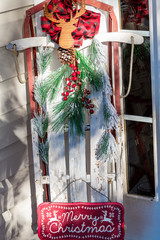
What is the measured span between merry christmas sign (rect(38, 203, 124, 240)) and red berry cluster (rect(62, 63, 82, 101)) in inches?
24.8

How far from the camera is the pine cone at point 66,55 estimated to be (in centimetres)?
256

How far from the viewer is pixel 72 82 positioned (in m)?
2.65

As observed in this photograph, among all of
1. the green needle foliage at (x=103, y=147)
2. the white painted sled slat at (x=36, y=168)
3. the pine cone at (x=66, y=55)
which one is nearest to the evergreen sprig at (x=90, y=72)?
the pine cone at (x=66, y=55)

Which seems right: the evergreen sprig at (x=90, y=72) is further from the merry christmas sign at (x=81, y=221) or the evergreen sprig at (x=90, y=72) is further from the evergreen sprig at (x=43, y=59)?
the merry christmas sign at (x=81, y=221)

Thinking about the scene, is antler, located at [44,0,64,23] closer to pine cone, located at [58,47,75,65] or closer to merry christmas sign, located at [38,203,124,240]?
pine cone, located at [58,47,75,65]

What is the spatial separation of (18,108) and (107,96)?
61cm

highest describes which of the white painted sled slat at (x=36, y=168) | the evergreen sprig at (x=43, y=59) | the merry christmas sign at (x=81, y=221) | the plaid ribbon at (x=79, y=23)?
the plaid ribbon at (x=79, y=23)

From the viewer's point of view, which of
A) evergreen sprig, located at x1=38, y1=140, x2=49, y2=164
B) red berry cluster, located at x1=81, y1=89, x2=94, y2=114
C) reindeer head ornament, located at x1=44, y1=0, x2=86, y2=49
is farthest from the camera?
evergreen sprig, located at x1=38, y1=140, x2=49, y2=164

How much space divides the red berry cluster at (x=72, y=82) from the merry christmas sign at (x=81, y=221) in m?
0.63

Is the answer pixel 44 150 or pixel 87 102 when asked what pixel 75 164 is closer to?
pixel 44 150

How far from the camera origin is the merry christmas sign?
8.53 ft

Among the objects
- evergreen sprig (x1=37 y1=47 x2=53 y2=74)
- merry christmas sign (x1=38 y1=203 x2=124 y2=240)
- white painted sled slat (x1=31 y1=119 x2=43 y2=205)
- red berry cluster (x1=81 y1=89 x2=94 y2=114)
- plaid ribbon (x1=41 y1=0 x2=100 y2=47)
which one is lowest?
merry christmas sign (x1=38 y1=203 x2=124 y2=240)

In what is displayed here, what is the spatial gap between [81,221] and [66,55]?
0.94m

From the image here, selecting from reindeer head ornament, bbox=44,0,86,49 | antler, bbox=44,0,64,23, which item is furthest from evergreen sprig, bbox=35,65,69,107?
antler, bbox=44,0,64,23
